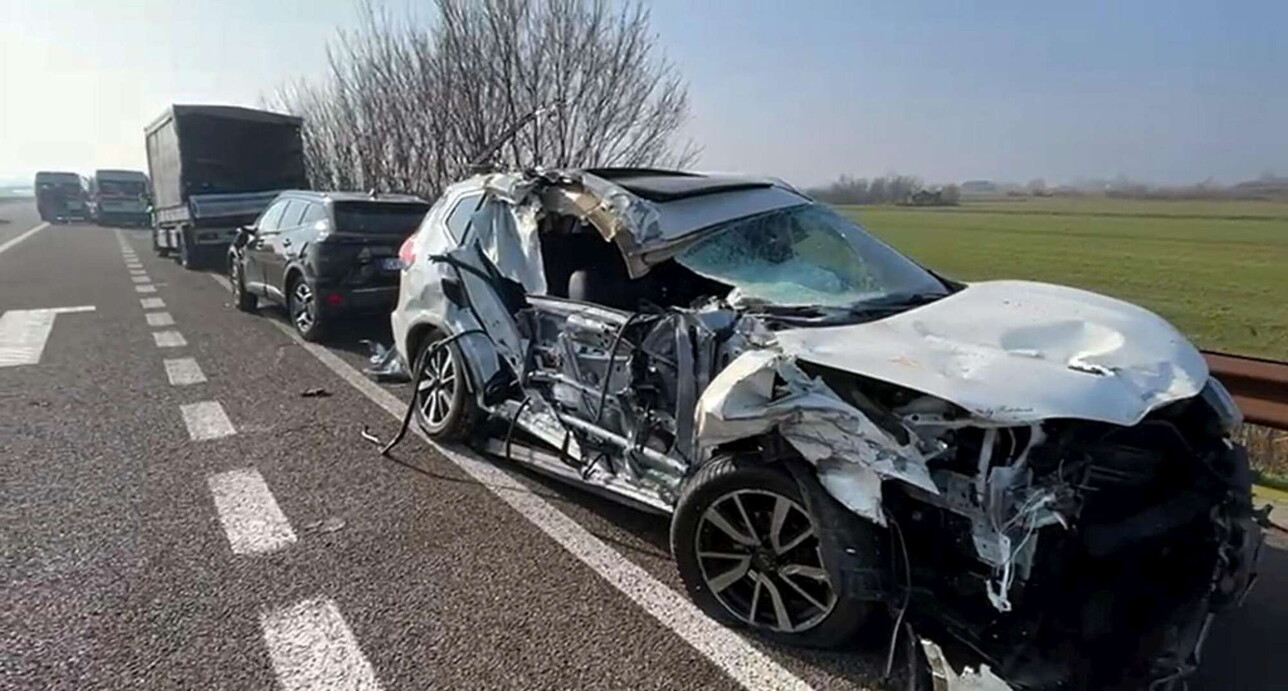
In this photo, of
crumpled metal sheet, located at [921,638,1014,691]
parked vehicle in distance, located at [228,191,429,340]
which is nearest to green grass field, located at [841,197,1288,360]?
crumpled metal sheet, located at [921,638,1014,691]

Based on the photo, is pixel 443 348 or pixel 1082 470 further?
pixel 443 348

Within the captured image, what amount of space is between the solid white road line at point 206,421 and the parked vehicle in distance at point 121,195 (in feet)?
123

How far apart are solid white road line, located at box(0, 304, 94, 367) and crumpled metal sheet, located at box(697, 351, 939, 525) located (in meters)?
7.91

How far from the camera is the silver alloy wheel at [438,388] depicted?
5105 millimetres

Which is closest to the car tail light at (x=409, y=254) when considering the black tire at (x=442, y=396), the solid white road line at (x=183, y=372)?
the black tire at (x=442, y=396)

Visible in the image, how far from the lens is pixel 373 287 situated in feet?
27.6

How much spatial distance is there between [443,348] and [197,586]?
2238mm

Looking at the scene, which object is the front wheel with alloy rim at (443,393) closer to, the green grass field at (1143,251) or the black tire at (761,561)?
the black tire at (761,561)

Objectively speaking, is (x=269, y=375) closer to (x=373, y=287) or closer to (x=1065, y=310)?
(x=373, y=287)

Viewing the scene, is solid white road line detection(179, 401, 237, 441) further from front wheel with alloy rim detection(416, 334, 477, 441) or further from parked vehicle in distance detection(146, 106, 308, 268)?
parked vehicle in distance detection(146, 106, 308, 268)

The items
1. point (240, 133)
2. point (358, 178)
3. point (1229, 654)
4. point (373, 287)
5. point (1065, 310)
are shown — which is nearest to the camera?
point (1229, 654)

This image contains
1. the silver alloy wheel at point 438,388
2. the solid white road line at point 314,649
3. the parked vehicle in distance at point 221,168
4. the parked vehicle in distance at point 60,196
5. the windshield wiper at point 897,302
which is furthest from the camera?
the parked vehicle in distance at point 60,196

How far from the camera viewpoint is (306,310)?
8680 millimetres

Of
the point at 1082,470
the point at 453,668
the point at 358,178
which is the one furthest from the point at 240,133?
A: the point at 1082,470
